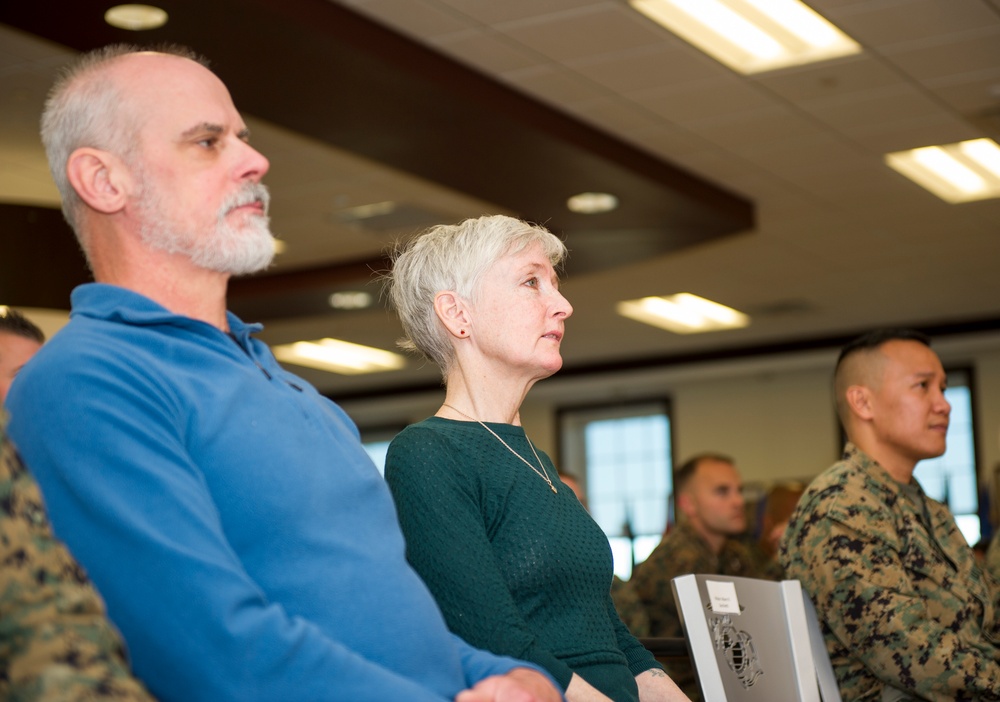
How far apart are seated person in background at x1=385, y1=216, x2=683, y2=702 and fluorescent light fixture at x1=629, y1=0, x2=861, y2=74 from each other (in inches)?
116

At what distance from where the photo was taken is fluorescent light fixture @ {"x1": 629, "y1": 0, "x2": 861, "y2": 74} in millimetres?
4934

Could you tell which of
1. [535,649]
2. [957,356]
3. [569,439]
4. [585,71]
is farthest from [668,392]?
[535,649]

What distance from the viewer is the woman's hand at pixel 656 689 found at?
2.11 m

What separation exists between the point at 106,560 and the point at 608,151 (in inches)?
208

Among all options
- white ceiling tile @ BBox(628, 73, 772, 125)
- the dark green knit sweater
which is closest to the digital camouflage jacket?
the dark green knit sweater

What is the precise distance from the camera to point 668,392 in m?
13.4

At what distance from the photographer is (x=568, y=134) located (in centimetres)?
597

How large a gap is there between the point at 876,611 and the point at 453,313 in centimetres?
132

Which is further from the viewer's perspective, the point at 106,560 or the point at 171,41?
the point at 171,41

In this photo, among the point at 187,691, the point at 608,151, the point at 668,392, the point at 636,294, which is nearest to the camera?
the point at 187,691

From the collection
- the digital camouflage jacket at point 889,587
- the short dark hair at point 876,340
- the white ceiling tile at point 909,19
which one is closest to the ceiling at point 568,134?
the white ceiling tile at point 909,19

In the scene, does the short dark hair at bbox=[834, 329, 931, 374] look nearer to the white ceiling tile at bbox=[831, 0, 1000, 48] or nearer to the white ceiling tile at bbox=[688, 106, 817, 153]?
the white ceiling tile at bbox=[831, 0, 1000, 48]

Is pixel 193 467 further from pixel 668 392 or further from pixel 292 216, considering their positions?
pixel 668 392

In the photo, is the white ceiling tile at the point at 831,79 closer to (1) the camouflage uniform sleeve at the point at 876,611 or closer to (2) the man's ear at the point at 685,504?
(2) the man's ear at the point at 685,504
